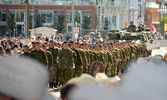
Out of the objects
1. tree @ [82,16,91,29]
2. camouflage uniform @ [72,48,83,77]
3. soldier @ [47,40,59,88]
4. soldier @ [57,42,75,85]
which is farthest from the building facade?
soldier @ [57,42,75,85]

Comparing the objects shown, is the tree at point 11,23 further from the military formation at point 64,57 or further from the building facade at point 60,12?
the military formation at point 64,57

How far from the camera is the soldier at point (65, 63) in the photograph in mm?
16000

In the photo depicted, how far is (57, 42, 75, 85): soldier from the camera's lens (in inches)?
630

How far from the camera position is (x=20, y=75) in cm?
286

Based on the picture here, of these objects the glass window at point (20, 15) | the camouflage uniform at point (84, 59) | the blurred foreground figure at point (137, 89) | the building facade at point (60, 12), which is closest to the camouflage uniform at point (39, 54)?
the camouflage uniform at point (84, 59)

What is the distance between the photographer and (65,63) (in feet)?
53.0

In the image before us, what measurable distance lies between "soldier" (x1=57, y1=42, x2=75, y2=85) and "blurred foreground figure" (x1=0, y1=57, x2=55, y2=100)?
1297cm

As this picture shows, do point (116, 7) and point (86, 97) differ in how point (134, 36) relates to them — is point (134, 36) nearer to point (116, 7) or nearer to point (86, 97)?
point (86, 97)

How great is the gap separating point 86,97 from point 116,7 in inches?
2891

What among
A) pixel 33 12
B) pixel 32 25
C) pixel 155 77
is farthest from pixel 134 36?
pixel 33 12

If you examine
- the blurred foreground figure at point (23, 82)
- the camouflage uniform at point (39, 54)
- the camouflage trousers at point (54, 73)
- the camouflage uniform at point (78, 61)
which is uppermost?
the blurred foreground figure at point (23, 82)

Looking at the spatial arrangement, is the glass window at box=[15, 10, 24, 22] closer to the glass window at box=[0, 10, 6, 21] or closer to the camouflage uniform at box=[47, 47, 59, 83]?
the glass window at box=[0, 10, 6, 21]

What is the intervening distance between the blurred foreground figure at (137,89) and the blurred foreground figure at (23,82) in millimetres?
201

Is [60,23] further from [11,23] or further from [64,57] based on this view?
[64,57]
